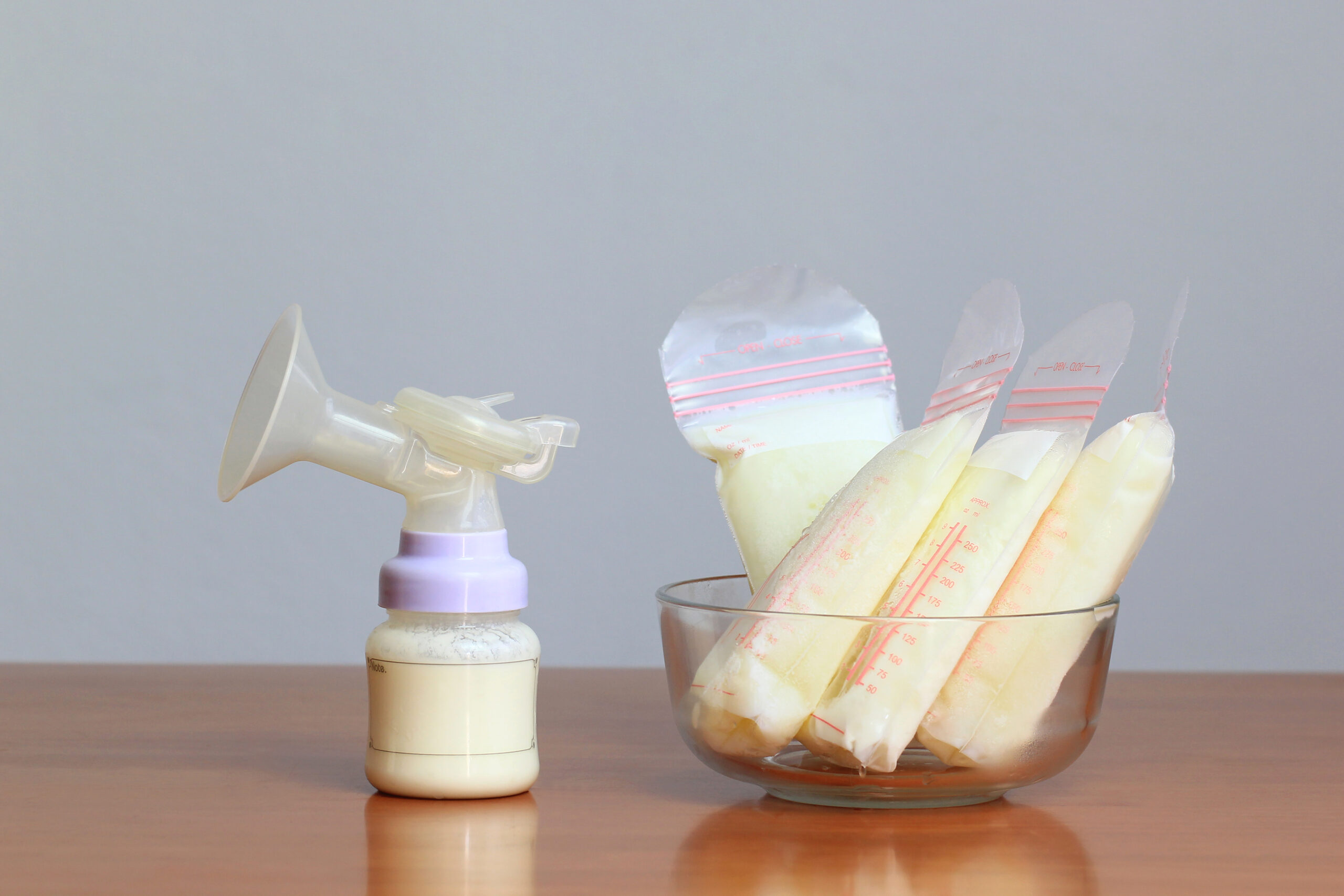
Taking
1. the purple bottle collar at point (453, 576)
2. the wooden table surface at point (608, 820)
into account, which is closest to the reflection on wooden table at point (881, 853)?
the wooden table surface at point (608, 820)

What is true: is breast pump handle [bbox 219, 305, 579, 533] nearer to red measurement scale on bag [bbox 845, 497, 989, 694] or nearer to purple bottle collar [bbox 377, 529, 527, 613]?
purple bottle collar [bbox 377, 529, 527, 613]

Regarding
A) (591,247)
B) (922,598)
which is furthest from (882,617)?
(591,247)

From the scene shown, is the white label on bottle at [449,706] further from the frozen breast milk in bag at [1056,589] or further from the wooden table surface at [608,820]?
the frozen breast milk in bag at [1056,589]

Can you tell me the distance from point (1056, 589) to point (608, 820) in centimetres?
20

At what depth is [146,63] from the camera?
1.89m

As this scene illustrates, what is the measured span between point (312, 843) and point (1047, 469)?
0.32m

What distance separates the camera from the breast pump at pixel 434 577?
1.72 feet

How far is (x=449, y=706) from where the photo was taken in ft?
1.72

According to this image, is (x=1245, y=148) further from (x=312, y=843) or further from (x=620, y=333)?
(x=312, y=843)

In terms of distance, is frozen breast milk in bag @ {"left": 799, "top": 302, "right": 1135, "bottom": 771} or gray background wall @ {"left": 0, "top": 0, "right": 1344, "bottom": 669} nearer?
frozen breast milk in bag @ {"left": 799, "top": 302, "right": 1135, "bottom": 771}

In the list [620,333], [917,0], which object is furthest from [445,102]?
[917,0]

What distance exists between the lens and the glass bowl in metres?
0.51

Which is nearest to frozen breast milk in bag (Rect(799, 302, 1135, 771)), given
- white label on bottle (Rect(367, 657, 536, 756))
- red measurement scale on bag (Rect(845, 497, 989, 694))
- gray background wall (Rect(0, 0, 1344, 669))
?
red measurement scale on bag (Rect(845, 497, 989, 694))

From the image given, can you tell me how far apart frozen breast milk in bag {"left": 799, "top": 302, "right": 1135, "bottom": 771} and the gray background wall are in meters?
1.25
